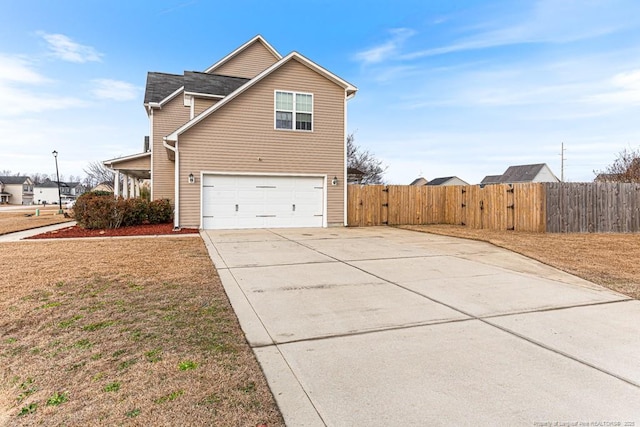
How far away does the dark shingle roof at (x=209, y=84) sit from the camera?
15836 mm

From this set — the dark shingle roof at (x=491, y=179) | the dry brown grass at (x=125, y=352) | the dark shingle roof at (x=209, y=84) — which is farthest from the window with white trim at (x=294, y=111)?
the dark shingle roof at (x=491, y=179)

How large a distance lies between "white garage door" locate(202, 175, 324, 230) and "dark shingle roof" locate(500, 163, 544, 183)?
3805 cm

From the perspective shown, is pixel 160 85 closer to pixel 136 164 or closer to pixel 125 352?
pixel 136 164

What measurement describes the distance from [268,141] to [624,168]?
20.8 metres

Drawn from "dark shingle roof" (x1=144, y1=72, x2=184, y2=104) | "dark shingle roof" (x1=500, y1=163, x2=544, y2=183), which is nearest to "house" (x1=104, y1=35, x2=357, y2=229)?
"dark shingle roof" (x1=144, y1=72, x2=184, y2=104)

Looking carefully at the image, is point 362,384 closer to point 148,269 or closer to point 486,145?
point 148,269

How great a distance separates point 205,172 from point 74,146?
3683 centimetres

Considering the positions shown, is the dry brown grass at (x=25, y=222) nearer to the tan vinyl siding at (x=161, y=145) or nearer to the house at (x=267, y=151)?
the tan vinyl siding at (x=161, y=145)

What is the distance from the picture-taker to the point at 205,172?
44.5 ft

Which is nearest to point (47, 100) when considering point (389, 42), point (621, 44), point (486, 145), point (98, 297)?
point (389, 42)

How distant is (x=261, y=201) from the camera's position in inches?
566

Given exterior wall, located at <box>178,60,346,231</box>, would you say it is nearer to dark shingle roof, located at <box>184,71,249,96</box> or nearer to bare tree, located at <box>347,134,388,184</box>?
dark shingle roof, located at <box>184,71,249,96</box>

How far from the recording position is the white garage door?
13828 mm

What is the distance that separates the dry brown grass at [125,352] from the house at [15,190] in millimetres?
91957
